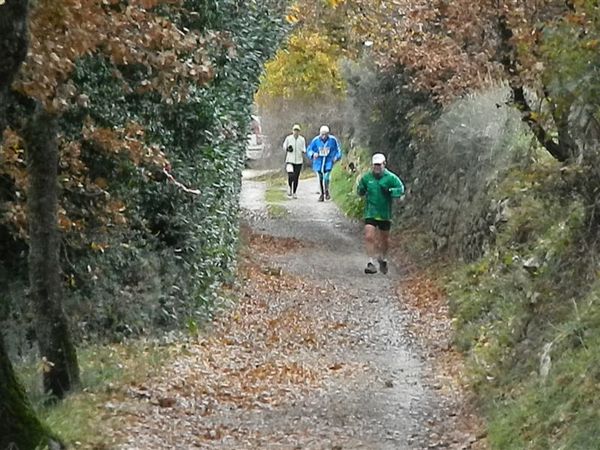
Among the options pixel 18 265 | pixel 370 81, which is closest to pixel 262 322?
pixel 18 265

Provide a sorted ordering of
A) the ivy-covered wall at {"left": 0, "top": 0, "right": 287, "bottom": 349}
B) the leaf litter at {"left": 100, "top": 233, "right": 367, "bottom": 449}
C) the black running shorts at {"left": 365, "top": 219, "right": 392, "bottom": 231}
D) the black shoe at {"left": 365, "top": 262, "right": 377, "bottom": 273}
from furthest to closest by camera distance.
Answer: the black shoe at {"left": 365, "top": 262, "right": 377, "bottom": 273} < the black running shorts at {"left": 365, "top": 219, "right": 392, "bottom": 231} < the ivy-covered wall at {"left": 0, "top": 0, "right": 287, "bottom": 349} < the leaf litter at {"left": 100, "top": 233, "right": 367, "bottom": 449}

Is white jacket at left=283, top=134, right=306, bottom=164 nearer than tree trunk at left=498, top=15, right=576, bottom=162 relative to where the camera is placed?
No

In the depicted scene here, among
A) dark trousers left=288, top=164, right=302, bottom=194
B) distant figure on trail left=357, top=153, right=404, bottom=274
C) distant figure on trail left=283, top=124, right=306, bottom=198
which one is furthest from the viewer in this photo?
dark trousers left=288, top=164, right=302, bottom=194

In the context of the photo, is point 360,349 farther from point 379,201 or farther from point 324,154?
point 324,154

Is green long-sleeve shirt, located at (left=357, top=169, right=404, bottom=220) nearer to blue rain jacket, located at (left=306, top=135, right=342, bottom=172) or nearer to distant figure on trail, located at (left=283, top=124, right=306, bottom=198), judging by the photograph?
blue rain jacket, located at (left=306, top=135, right=342, bottom=172)

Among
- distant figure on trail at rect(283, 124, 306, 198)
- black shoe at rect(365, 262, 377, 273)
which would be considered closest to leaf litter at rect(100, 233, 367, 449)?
black shoe at rect(365, 262, 377, 273)

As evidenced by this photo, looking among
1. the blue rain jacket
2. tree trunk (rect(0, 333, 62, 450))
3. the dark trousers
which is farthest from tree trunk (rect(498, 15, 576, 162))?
the dark trousers

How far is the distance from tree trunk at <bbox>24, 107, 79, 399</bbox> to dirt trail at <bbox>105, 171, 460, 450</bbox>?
63 cm

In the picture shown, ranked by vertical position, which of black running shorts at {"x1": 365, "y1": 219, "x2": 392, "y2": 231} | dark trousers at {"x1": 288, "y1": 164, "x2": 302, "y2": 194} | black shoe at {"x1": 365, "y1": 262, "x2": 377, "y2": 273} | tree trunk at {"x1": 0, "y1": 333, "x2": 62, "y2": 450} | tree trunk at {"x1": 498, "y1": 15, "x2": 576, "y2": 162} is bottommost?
black shoe at {"x1": 365, "y1": 262, "x2": 377, "y2": 273}

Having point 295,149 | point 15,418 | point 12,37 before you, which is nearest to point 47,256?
point 15,418

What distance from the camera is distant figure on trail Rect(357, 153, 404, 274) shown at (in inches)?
746

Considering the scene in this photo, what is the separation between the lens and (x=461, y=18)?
47.7 ft

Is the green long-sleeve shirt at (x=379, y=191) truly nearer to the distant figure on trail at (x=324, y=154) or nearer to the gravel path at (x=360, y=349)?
the gravel path at (x=360, y=349)

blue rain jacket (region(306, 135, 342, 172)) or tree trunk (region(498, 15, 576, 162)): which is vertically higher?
tree trunk (region(498, 15, 576, 162))
